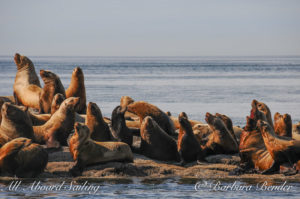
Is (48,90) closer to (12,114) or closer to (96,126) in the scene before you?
(96,126)

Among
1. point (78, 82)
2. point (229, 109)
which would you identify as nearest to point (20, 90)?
point (78, 82)

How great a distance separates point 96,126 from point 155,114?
237 cm

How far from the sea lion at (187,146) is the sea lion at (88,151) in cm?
113

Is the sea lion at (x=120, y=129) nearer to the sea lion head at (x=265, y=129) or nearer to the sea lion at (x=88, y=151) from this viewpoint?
the sea lion at (x=88, y=151)

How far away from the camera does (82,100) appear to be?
14.6 meters

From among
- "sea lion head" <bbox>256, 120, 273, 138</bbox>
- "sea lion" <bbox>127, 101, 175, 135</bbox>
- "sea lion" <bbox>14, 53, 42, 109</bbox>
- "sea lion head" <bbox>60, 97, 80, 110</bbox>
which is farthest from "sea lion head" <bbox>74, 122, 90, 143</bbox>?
"sea lion" <bbox>14, 53, 42, 109</bbox>

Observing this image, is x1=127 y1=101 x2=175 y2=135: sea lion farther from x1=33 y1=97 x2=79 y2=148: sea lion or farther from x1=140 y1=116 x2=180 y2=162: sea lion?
x1=33 y1=97 x2=79 y2=148: sea lion

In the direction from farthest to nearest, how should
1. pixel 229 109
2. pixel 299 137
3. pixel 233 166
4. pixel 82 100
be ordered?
pixel 229 109
pixel 82 100
pixel 299 137
pixel 233 166

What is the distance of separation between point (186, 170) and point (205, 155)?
3.56 ft

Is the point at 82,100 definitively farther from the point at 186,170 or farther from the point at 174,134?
the point at 186,170

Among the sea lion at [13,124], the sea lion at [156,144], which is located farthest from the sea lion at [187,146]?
the sea lion at [13,124]

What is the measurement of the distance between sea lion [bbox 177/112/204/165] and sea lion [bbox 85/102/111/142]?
4.46 ft

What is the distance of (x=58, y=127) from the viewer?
10898 millimetres

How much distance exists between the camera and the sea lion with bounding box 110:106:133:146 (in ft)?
36.0
